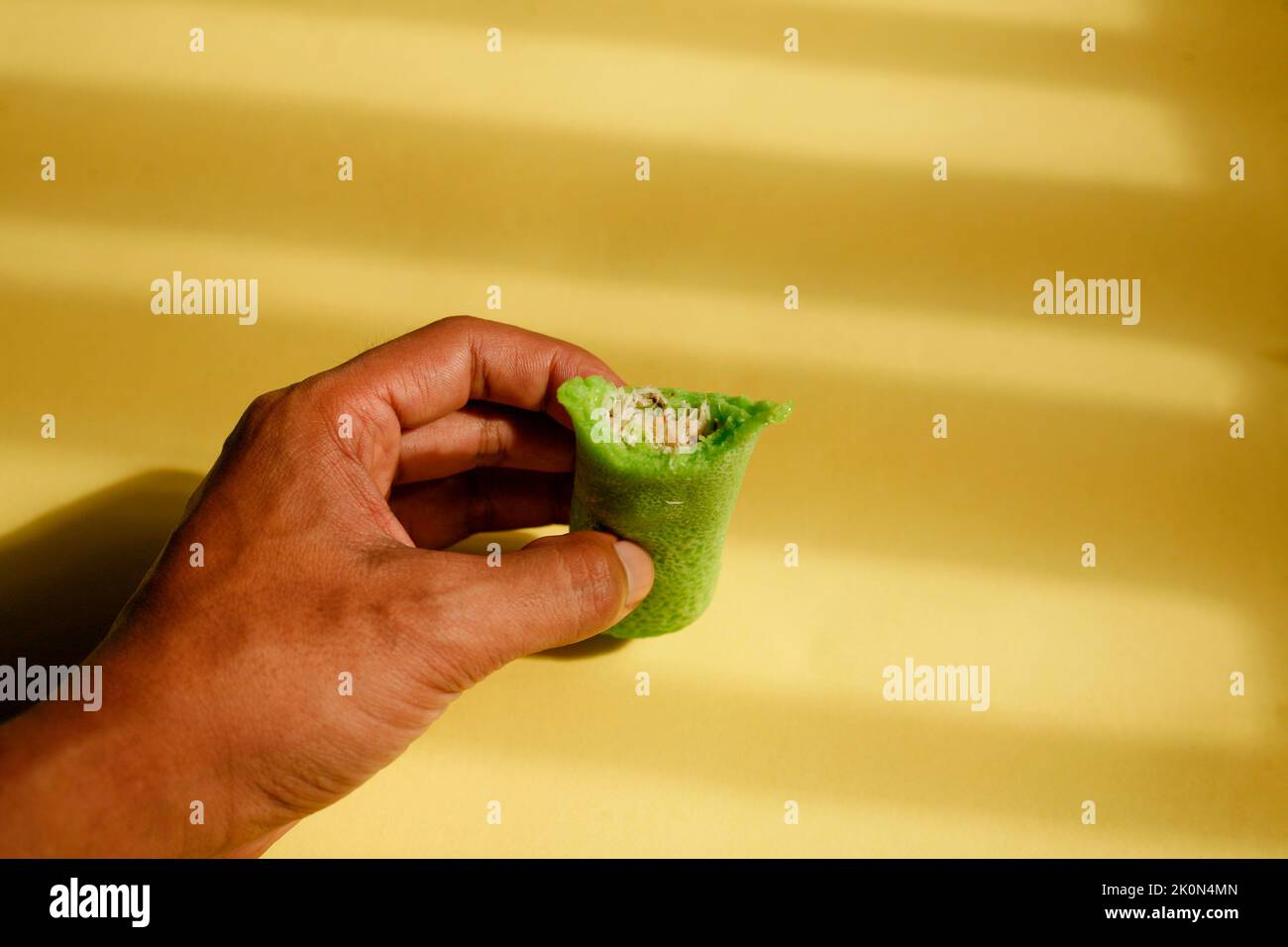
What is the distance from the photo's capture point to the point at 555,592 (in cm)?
133

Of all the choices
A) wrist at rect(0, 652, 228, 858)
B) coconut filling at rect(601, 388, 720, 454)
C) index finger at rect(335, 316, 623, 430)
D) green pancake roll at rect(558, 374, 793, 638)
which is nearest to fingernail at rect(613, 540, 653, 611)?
green pancake roll at rect(558, 374, 793, 638)

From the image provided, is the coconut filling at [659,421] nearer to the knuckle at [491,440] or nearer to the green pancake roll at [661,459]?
the green pancake roll at [661,459]

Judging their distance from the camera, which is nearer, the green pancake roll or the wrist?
the wrist

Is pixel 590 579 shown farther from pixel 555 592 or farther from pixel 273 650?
pixel 273 650

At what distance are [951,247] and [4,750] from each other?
6.90 feet

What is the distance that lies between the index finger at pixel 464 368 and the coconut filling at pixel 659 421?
0.21 m

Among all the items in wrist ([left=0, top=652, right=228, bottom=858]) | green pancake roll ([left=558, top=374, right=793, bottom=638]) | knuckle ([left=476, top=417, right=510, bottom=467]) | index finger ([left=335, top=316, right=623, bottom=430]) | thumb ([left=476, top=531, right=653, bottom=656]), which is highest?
index finger ([left=335, top=316, right=623, bottom=430])

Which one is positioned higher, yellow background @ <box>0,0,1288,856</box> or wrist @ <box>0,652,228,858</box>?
yellow background @ <box>0,0,1288,856</box>

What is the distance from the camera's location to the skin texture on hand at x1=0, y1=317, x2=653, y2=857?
1.20 metres

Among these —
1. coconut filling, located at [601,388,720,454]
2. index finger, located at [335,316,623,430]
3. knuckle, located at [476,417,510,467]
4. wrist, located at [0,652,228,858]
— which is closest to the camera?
wrist, located at [0,652,228,858]

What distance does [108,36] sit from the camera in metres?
2.50

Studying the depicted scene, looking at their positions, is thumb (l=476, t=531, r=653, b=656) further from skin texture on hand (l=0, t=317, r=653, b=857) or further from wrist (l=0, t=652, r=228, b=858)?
wrist (l=0, t=652, r=228, b=858)

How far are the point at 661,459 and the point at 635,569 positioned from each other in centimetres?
21

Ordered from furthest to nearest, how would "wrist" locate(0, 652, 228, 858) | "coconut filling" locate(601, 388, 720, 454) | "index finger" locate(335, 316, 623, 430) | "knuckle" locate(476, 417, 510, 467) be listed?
"knuckle" locate(476, 417, 510, 467)
"index finger" locate(335, 316, 623, 430)
"coconut filling" locate(601, 388, 720, 454)
"wrist" locate(0, 652, 228, 858)
